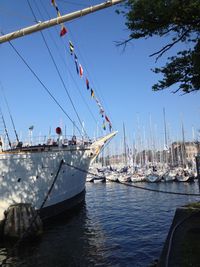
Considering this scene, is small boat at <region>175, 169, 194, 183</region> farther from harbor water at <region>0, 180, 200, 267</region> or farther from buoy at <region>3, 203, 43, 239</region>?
buoy at <region>3, 203, 43, 239</region>

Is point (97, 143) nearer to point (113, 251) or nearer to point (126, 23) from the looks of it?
point (113, 251)

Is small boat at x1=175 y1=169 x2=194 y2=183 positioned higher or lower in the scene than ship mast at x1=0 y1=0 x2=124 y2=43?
lower

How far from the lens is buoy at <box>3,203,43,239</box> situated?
1677cm

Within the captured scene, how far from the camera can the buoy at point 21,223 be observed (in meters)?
16.8

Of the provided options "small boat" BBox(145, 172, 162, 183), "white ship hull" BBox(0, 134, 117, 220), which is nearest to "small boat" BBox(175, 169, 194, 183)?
"small boat" BBox(145, 172, 162, 183)

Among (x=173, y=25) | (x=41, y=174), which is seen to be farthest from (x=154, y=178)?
(x=173, y=25)

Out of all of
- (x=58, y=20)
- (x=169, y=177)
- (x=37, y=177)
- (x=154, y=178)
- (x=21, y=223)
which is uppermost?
(x=58, y=20)

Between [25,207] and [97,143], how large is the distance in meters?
18.7

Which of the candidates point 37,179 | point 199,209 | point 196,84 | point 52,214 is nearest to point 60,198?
point 52,214

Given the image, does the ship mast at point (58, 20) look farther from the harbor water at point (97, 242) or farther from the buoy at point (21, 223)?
the harbor water at point (97, 242)

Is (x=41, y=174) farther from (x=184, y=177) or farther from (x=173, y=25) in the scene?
(x=184, y=177)

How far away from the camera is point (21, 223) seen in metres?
17.0

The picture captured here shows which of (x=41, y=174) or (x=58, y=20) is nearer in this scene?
(x=58, y=20)

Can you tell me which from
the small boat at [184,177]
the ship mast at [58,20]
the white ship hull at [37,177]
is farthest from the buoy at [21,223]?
the small boat at [184,177]
